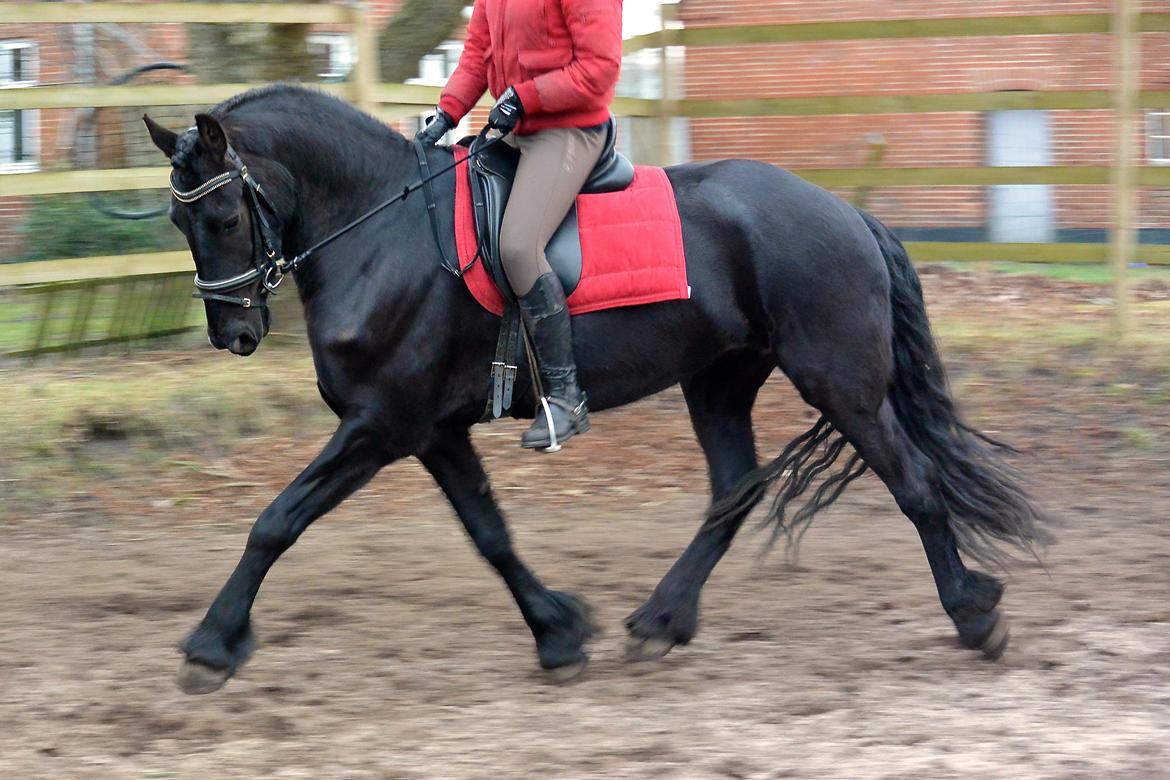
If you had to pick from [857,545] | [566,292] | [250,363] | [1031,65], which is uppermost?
[1031,65]

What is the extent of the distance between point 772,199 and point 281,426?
3993 millimetres

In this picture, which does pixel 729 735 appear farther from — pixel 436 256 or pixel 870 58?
pixel 870 58

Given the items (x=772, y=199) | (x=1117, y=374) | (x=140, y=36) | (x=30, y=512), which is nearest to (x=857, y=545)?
(x=772, y=199)

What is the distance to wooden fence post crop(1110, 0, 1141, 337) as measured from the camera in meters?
9.16

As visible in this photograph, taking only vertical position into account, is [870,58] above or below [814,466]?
above

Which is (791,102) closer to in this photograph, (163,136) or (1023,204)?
(1023,204)

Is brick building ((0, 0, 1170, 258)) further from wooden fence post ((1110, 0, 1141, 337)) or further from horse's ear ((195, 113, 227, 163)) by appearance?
horse's ear ((195, 113, 227, 163))

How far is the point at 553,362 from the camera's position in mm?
4543

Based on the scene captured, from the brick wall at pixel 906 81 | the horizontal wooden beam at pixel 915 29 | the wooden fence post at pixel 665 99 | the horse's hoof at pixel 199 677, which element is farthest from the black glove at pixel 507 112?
the brick wall at pixel 906 81

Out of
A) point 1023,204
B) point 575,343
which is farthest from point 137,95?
point 1023,204

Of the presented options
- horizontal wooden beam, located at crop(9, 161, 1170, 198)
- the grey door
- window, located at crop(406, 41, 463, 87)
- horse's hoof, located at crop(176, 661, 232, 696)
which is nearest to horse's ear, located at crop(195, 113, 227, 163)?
horse's hoof, located at crop(176, 661, 232, 696)

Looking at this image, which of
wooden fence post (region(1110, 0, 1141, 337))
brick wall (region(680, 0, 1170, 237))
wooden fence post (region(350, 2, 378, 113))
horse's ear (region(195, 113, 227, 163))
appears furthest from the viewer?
brick wall (region(680, 0, 1170, 237))

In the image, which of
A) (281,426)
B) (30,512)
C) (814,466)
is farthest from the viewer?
(281,426)

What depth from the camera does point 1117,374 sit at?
8.66m
